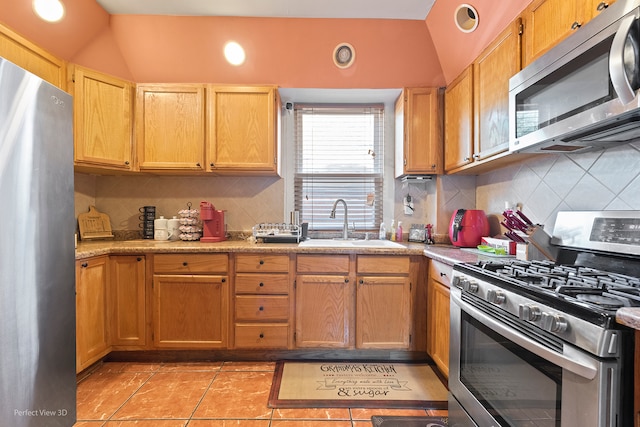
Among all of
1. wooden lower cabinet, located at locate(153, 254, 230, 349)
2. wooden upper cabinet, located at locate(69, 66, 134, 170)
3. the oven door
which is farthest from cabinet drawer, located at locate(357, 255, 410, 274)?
wooden upper cabinet, located at locate(69, 66, 134, 170)

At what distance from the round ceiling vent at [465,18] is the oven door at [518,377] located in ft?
5.91

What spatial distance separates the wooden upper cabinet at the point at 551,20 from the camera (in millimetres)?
1242

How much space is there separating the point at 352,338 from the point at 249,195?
61.8 inches

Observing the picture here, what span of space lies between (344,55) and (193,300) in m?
2.29

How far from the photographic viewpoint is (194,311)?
2285 millimetres

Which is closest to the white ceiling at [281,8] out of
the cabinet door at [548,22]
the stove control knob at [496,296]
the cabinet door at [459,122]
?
the cabinet door at [459,122]

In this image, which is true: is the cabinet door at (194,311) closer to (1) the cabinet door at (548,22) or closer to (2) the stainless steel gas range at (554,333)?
(2) the stainless steel gas range at (554,333)

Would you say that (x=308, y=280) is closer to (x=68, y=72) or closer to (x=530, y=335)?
(x=530, y=335)

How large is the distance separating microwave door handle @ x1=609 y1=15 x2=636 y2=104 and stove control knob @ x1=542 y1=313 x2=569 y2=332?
0.71 metres

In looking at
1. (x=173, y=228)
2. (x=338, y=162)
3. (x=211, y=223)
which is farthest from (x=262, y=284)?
(x=338, y=162)

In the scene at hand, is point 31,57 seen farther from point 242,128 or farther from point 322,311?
point 322,311

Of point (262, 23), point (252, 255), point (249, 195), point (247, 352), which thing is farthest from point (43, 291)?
point (262, 23)

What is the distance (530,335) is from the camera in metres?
1.02

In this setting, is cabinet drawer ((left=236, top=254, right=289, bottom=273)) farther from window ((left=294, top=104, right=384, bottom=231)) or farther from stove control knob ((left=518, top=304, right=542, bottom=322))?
stove control knob ((left=518, top=304, right=542, bottom=322))
